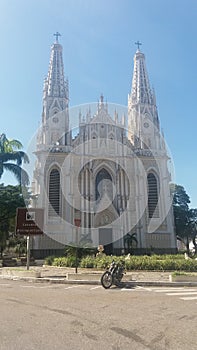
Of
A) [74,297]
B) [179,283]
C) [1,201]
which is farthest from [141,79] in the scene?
[74,297]

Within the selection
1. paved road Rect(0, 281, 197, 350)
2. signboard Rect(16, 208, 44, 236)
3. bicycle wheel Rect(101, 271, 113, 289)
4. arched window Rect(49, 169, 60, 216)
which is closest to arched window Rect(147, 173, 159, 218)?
arched window Rect(49, 169, 60, 216)

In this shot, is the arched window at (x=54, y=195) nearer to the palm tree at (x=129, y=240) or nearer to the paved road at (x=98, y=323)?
the palm tree at (x=129, y=240)

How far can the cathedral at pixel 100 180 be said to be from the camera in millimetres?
32969

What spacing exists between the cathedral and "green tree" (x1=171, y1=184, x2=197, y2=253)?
534 centimetres

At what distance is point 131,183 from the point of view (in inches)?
1417

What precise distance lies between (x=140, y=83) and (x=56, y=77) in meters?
11.7

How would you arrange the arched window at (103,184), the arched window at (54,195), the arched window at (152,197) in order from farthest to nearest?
the arched window at (103,184) < the arched window at (152,197) < the arched window at (54,195)

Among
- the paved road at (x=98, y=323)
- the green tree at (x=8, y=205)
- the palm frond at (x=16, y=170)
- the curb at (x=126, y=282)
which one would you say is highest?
the palm frond at (x=16, y=170)

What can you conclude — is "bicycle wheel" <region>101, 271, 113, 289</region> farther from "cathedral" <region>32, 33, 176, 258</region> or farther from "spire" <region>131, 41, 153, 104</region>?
"spire" <region>131, 41, 153, 104</region>

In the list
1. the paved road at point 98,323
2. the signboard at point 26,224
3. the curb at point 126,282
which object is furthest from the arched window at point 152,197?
the paved road at point 98,323

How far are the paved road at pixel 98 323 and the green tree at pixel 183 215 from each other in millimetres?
33544

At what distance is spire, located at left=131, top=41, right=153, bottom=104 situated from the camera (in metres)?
41.9

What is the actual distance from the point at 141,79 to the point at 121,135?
10594 mm

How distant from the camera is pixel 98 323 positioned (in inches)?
200
